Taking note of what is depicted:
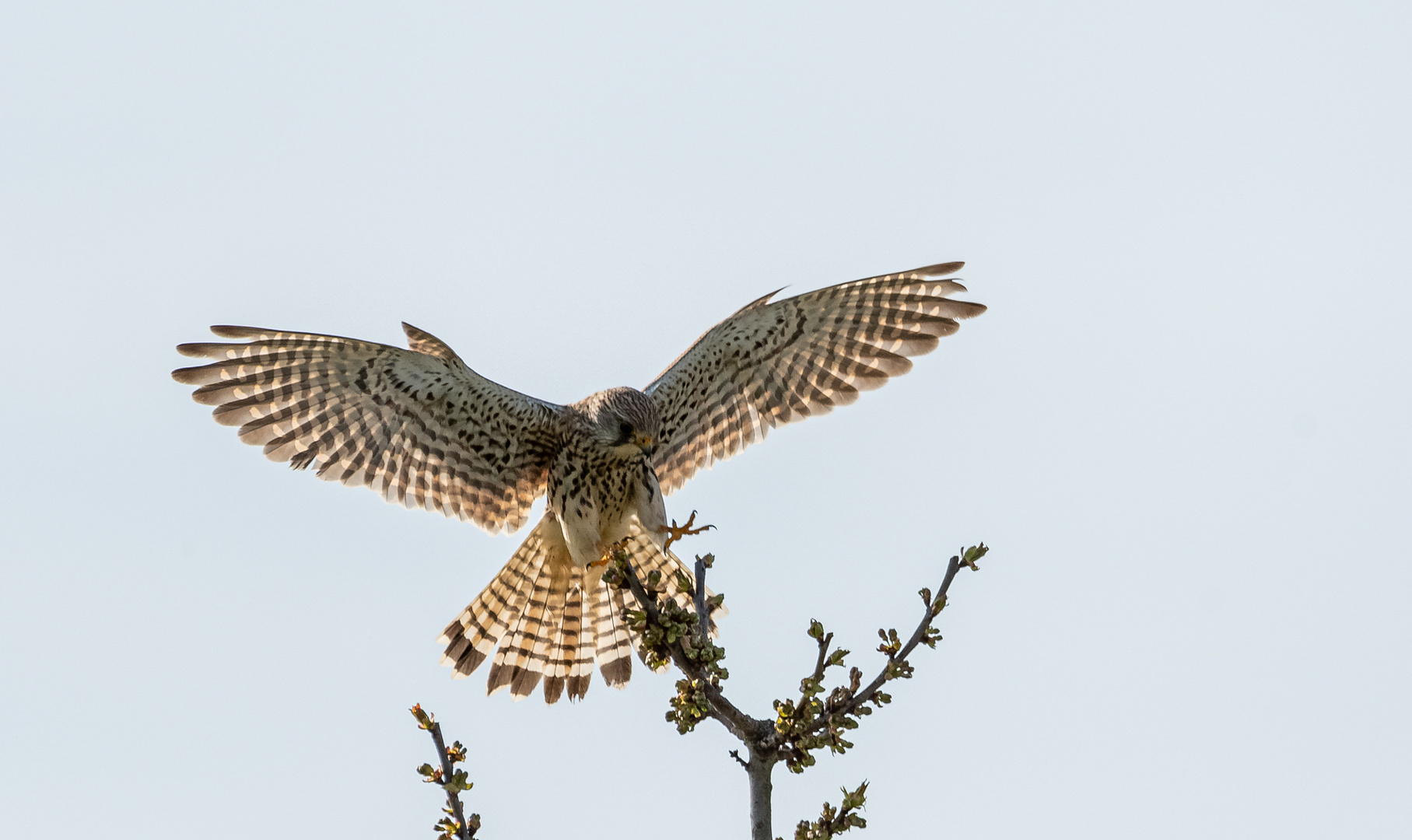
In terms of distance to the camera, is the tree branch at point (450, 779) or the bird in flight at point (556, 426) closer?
the tree branch at point (450, 779)

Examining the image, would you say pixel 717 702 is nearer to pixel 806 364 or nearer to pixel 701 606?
pixel 701 606

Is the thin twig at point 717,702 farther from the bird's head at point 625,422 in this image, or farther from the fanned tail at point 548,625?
the fanned tail at point 548,625

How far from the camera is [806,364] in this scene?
8594 mm

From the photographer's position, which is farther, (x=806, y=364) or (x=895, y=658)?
(x=806, y=364)

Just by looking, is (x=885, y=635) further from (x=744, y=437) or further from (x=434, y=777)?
(x=744, y=437)

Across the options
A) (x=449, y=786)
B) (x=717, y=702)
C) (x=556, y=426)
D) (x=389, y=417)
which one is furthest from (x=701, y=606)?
(x=389, y=417)

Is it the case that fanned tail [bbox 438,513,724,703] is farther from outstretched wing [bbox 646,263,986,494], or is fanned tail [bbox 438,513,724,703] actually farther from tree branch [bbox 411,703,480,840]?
tree branch [bbox 411,703,480,840]

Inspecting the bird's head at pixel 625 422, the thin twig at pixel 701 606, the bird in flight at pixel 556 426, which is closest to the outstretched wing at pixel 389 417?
the bird in flight at pixel 556 426

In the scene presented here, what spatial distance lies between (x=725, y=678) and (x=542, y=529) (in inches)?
134

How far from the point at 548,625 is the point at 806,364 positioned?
2165 mm

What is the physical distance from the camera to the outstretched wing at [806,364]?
8445mm

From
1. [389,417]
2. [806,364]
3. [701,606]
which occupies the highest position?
[806,364]

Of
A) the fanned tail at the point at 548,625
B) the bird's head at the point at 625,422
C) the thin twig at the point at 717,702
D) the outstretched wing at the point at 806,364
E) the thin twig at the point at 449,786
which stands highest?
the outstretched wing at the point at 806,364

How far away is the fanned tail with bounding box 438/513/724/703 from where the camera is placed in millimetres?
7938
